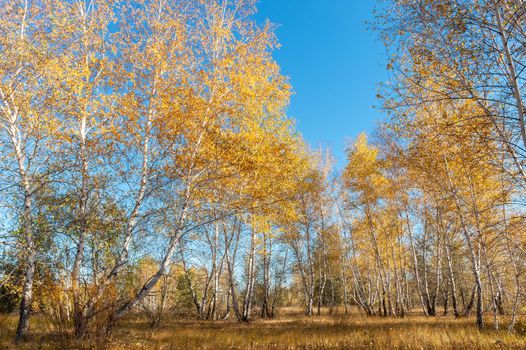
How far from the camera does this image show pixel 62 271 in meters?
6.58

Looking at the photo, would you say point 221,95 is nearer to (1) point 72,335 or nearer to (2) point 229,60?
(2) point 229,60

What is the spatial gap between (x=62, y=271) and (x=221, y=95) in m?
5.75

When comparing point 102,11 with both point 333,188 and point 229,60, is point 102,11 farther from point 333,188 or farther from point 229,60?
point 333,188

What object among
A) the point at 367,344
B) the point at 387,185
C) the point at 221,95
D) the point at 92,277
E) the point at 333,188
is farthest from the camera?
the point at 333,188

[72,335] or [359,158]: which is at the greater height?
[359,158]

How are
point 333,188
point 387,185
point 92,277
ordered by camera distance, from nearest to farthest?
1. point 92,277
2. point 387,185
3. point 333,188

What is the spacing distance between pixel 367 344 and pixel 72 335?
6355 mm

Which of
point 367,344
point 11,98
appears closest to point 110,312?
point 367,344

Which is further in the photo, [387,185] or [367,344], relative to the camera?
[387,185]

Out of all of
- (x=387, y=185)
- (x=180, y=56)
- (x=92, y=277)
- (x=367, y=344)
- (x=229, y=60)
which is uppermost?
(x=180, y=56)

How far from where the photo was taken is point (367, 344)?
718cm

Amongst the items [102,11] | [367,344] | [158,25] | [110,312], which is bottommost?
[367,344]

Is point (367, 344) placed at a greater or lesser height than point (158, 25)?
lesser

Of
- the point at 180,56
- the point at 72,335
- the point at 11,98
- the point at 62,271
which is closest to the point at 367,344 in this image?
the point at 72,335
